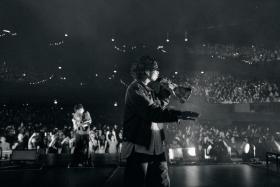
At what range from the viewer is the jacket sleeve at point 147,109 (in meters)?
2.49

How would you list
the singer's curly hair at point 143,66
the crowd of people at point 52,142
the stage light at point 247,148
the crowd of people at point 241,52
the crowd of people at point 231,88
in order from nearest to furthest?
the singer's curly hair at point 143,66 → the crowd of people at point 52,142 → the stage light at point 247,148 → the crowd of people at point 231,88 → the crowd of people at point 241,52

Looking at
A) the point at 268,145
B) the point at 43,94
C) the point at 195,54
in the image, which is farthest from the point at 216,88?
the point at 43,94

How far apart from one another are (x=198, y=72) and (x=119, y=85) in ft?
22.9

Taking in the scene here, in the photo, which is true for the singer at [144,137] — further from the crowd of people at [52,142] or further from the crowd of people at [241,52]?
the crowd of people at [241,52]

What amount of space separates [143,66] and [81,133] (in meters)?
6.75

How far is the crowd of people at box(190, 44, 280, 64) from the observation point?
86.5 ft

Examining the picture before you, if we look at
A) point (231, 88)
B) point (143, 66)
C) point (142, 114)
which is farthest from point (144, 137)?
point (231, 88)

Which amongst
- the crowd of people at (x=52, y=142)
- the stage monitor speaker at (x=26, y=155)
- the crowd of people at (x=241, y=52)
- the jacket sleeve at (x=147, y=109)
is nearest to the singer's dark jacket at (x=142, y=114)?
the jacket sleeve at (x=147, y=109)

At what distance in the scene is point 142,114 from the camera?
2.56 m

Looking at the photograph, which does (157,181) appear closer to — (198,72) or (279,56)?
(198,72)

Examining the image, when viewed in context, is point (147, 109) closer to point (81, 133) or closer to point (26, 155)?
point (81, 133)

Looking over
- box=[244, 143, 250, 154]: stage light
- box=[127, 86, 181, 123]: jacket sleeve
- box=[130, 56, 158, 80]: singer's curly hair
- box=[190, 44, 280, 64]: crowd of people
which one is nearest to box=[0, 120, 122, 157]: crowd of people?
box=[244, 143, 250, 154]: stage light

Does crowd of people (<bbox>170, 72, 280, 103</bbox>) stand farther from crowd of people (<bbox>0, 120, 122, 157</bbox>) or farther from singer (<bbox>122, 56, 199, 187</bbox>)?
singer (<bbox>122, 56, 199, 187</bbox>)

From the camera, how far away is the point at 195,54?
91.0 ft
